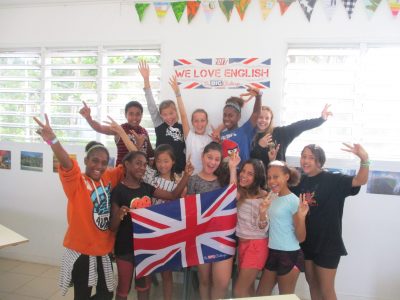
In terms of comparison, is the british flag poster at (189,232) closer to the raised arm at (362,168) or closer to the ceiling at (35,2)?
the raised arm at (362,168)

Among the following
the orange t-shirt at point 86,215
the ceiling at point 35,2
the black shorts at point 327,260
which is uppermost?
the ceiling at point 35,2

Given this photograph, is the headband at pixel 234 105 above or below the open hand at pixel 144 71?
below

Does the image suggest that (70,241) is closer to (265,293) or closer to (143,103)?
(265,293)

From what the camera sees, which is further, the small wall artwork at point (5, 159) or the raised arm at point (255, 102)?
the small wall artwork at point (5, 159)

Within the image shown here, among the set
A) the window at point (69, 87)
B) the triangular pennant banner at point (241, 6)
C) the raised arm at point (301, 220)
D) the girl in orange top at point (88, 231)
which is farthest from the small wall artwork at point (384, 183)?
the girl in orange top at point (88, 231)

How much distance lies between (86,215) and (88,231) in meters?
0.11

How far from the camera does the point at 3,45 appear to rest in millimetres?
3689

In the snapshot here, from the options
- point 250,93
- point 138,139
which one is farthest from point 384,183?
point 138,139

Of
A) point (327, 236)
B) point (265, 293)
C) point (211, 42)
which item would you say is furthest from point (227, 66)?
point (265, 293)

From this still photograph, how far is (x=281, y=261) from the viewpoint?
2172 mm

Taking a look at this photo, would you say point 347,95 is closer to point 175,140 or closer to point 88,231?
point 175,140

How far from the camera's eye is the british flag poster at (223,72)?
3.05m

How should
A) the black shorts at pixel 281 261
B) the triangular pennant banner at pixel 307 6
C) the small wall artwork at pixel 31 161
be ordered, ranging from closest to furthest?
1. the black shorts at pixel 281 261
2. the triangular pennant banner at pixel 307 6
3. the small wall artwork at pixel 31 161

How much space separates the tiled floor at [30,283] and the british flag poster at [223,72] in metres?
2.03
